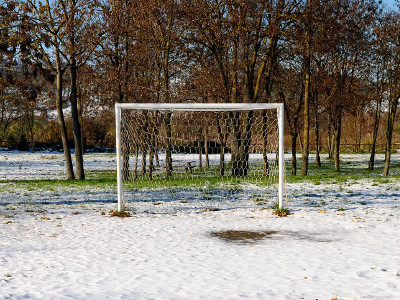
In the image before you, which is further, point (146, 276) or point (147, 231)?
point (147, 231)

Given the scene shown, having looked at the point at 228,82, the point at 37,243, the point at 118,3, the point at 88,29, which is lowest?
the point at 37,243

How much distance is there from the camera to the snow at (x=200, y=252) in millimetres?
5848

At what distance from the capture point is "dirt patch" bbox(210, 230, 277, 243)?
8906 mm

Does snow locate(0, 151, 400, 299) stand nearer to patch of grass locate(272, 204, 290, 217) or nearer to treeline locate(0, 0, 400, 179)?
patch of grass locate(272, 204, 290, 217)

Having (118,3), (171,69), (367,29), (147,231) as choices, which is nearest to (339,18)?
(367,29)

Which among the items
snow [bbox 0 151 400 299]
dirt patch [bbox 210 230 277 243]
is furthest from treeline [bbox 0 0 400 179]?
dirt patch [bbox 210 230 277 243]

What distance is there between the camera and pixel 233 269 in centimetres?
679

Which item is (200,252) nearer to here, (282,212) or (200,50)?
(282,212)

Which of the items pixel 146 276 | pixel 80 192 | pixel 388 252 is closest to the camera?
pixel 146 276

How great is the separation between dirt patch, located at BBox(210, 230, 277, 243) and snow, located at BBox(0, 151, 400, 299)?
223 millimetres

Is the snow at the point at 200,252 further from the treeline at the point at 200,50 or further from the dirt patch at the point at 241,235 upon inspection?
the treeline at the point at 200,50

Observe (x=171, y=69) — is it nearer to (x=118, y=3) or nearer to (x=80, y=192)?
(x=118, y=3)

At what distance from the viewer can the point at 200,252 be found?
7.90m

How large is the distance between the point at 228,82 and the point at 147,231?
16020 millimetres
